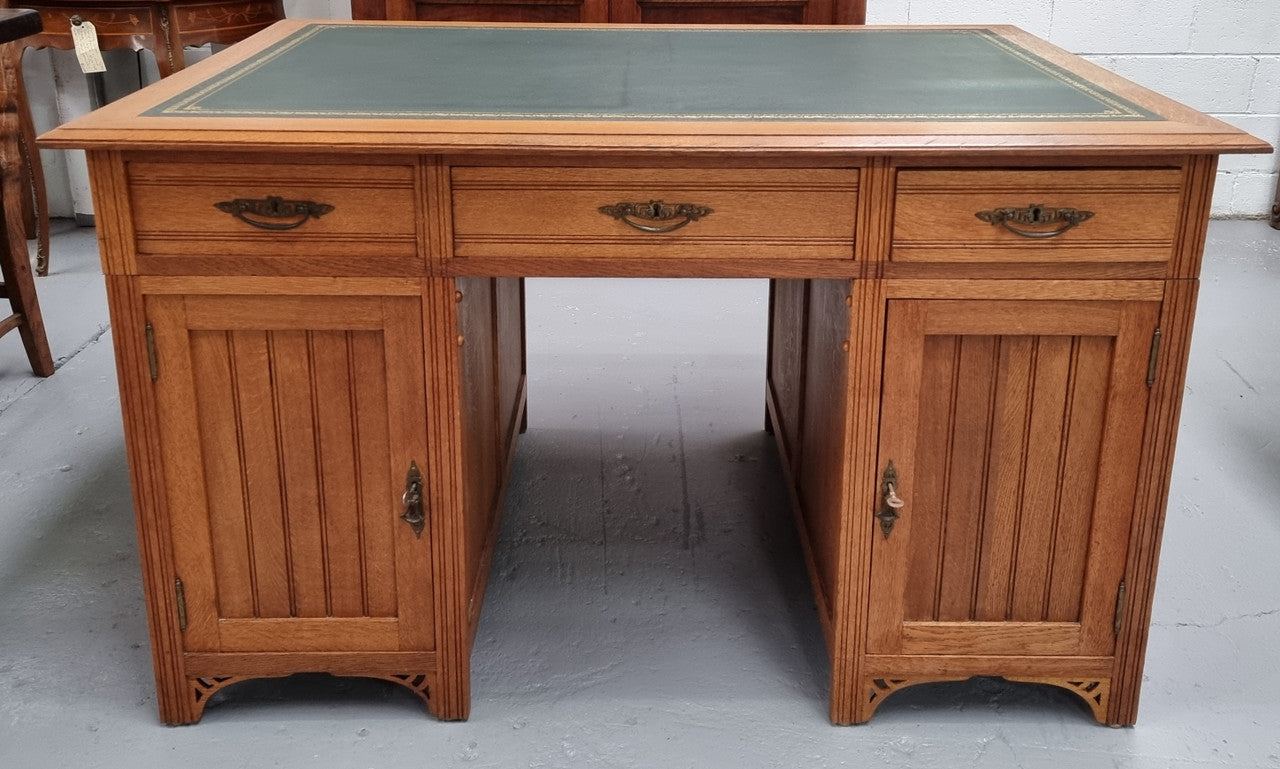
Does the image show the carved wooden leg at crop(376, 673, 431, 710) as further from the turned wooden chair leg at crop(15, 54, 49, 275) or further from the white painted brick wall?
the white painted brick wall

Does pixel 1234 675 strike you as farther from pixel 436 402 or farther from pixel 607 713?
pixel 436 402

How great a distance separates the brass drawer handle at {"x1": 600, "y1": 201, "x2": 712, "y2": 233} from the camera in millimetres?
1589

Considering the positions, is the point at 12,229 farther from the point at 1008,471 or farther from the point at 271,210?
the point at 1008,471

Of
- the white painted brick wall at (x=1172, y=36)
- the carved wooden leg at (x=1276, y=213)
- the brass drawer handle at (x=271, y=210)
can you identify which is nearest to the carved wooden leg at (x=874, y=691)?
the brass drawer handle at (x=271, y=210)

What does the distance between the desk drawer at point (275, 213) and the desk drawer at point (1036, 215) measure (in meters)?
0.68

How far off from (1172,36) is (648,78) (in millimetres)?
3297

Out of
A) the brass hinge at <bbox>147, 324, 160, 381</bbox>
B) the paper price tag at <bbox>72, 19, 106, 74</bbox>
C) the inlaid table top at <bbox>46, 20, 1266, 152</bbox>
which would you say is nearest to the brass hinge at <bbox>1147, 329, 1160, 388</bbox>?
the inlaid table top at <bbox>46, 20, 1266, 152</bbox>

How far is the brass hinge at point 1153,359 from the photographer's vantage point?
5.37 ft

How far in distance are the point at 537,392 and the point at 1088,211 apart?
5.97 feet

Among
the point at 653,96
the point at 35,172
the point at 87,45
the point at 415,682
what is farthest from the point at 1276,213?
the point at 35,172

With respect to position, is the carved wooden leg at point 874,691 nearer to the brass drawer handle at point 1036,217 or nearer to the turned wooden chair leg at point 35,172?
the brass drawer handle at point 1036,217

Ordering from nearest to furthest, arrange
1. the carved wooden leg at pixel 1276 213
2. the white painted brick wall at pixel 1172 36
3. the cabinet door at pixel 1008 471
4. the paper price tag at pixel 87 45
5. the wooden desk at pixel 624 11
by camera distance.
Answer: the cabinet door at pixel 1008 471 < the wooden desk at pixel 624 11 < the paper price tag at pixel 87 45 < the white painted brick wall at pixel 1172 36 < the carved wooden leg at pixel 1276 213

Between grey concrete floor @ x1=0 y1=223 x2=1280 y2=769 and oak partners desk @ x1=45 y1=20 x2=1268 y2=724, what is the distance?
9cm

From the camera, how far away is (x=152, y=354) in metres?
1.65
